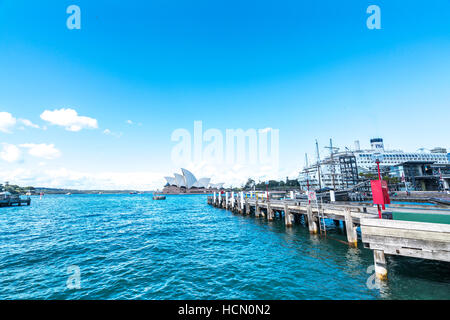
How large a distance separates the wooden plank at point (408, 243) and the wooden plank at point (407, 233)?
13 centimetres

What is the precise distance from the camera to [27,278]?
11.4 metres

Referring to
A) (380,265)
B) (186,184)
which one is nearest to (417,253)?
(380,265)

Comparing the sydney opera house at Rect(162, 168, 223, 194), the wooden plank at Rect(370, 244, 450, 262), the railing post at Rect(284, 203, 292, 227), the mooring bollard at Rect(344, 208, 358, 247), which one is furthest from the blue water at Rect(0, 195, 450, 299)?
the sydney opera house at Rect(162, 168, 223, 194)

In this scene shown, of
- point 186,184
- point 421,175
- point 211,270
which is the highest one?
point 186,184

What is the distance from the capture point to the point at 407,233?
8.62 m

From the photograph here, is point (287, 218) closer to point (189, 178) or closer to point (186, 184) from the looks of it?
point (189, 178)

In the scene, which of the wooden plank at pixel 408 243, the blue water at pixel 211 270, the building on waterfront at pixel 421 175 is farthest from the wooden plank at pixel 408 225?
the building on waterfront at pixel 421 175

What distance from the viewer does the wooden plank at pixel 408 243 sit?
805 centimetres

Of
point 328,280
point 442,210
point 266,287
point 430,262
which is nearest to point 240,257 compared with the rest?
point 266,287

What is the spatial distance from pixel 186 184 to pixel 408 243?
5998 inches

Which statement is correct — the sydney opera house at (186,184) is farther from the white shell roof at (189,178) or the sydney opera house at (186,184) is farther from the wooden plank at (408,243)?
the wooden plank at (408,243)

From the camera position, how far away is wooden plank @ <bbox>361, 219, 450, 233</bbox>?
8055 mm
